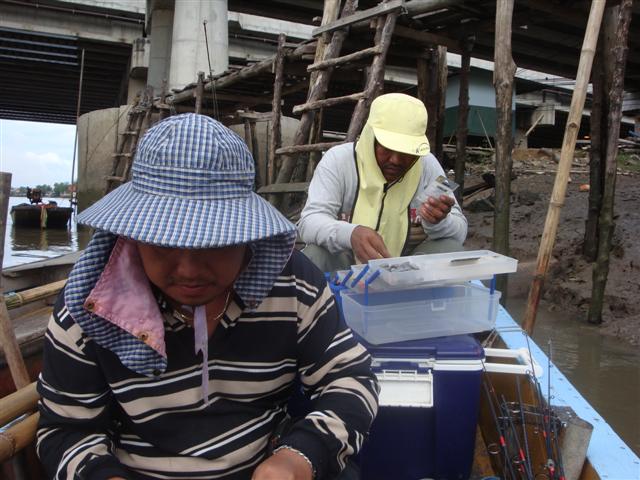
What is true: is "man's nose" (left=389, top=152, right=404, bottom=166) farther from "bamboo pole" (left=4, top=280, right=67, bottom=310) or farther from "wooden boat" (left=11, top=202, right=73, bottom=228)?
"wooden boat" (left=11, top=202, right=73, bottom=228)

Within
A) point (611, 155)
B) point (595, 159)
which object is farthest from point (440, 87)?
point (611, 155)

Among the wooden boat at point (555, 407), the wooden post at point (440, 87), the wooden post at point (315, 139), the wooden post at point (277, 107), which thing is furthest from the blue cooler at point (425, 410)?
the wooden post at point (440, 87)

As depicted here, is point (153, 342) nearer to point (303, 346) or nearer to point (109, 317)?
point (109, 317)

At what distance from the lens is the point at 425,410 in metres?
1.84

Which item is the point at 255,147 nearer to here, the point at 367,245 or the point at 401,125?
the point at 401,125

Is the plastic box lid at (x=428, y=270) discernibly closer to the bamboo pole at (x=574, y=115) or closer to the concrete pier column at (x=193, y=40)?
the bamboo pole at (x=574, y=115)

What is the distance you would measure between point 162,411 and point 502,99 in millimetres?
4256

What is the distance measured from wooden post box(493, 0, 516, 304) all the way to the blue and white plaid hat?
4111mm

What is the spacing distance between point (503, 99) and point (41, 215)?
1703 cm

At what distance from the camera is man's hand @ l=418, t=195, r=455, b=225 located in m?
2.51

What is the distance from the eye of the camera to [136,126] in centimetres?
1238

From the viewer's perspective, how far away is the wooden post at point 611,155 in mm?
4953

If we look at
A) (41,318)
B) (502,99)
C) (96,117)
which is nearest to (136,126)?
(96,117)

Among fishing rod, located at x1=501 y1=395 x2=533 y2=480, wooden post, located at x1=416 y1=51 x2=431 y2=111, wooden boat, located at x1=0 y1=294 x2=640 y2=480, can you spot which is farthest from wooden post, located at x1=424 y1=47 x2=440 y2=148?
fishing rod, located at x1=501 y1=395 x2=533 y2=480
